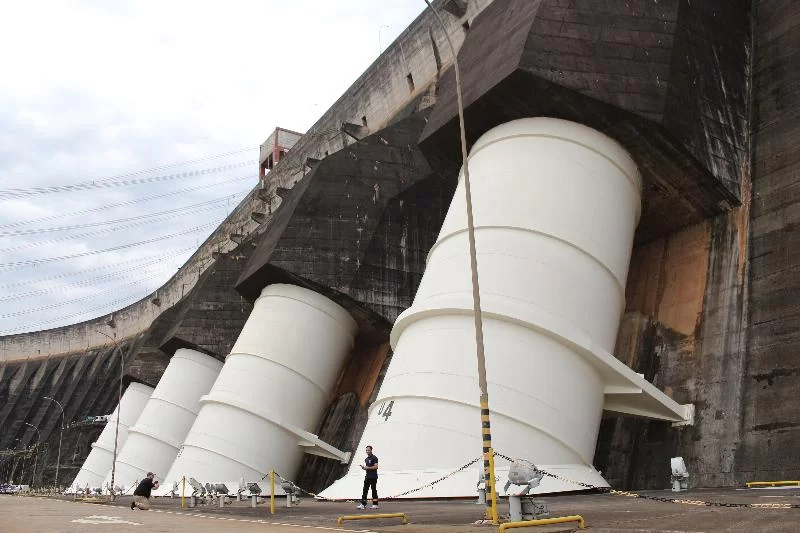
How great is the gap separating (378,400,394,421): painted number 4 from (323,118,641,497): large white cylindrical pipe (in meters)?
0.03

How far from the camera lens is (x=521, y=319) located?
46.1 ft

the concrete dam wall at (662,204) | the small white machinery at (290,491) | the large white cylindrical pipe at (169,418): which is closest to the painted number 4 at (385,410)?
the small white machinery at (290,491)

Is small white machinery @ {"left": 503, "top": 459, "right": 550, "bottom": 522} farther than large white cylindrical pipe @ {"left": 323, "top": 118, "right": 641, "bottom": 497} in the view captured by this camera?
No

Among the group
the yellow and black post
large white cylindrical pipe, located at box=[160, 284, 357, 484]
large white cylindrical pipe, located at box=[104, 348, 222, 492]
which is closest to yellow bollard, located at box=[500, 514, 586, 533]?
the yellow and black post

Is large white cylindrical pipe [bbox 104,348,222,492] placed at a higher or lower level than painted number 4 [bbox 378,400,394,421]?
lower

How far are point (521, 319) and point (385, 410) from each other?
10.9 ft

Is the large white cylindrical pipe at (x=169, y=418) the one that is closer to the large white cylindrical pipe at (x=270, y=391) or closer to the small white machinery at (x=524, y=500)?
the large white cylindrical pipe at (x=270, y=391)

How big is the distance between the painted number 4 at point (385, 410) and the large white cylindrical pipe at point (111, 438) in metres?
33.6

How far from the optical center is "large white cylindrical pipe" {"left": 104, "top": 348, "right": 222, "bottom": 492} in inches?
1374

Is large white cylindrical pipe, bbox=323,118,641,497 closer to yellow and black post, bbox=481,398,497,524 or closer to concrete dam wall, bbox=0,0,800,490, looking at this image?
concrete dam wall, bbox=0,0,800,490

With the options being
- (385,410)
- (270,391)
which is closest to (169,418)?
(270,391)

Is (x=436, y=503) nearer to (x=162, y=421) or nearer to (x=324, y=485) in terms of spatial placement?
(x=324, y=485)

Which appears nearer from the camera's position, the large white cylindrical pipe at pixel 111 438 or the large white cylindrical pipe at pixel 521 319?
the large white cylindrical pipe at pixel 521 319

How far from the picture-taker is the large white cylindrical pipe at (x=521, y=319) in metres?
13.4
